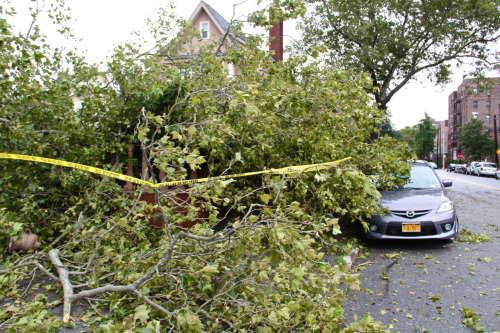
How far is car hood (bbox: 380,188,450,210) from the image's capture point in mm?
6930

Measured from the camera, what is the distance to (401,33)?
19.5 metres

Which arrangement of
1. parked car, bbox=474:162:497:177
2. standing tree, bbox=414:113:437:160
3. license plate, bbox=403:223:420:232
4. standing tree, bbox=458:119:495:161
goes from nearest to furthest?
license plate, bbox=403:223:420:232 → parked car, bbox=474:162:497:177 → standing tree, bbox=458:119:495:161 → standing tree, bbox=414:113:437:160

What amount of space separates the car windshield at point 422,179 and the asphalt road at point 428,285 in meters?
1.15

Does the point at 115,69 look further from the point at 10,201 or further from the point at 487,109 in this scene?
the point at 487,109

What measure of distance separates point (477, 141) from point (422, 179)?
59911 mm

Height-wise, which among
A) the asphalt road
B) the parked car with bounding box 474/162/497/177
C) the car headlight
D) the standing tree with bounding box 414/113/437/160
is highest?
the standing tree with bounding box 414/113/437/160

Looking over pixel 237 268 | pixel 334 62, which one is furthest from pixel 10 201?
pixel 334 62

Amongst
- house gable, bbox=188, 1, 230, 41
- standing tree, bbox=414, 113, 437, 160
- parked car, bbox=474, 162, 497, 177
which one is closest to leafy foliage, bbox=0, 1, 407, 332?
house gable, bbox=188, 1, 230, 41

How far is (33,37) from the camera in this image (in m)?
5.41

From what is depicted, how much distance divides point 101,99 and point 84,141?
26.3 inches

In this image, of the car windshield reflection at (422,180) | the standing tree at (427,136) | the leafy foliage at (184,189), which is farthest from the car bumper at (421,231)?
the standing tree at (427,136)

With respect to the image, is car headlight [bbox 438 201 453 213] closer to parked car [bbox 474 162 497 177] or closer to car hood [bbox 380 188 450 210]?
car hood [bbox 380 188 450 210]

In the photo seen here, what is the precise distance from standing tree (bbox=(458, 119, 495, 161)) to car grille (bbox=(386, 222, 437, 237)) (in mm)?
60890

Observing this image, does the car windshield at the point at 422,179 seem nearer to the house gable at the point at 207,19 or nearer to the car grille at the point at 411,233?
the car grille at the point at 411,233
